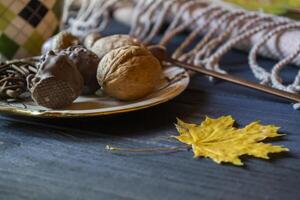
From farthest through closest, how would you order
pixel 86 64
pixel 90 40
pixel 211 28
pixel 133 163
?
pixel 211 28 < pixel 90 40 < pixel 86 64 < pixel 133 163

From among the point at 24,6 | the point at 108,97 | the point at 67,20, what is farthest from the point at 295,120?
the point at 67,20

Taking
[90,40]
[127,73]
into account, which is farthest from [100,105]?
[90,40]

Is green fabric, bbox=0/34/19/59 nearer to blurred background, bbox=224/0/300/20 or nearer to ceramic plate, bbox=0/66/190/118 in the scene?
ceramic plate, bbox=0/66/190/118

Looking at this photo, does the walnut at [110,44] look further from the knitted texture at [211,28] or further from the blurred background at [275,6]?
the blurred background at [275,6]

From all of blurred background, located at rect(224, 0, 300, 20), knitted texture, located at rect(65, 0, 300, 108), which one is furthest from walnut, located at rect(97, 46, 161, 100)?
blurred background, located at rect(224, 0, 300, 20)

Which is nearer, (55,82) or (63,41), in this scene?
(55,82)

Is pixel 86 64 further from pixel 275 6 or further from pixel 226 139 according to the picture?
pixel 275 6

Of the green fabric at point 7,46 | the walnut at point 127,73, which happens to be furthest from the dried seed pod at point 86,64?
the green fabric at point 7,46
